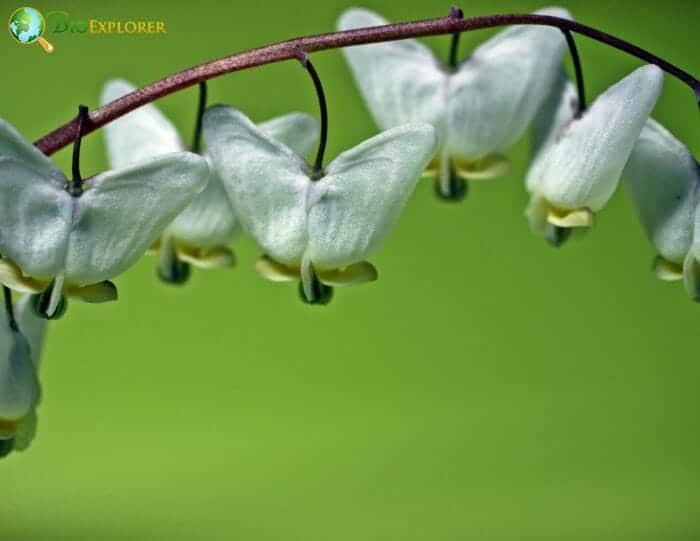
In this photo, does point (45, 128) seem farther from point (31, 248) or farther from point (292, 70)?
point (31, 248)

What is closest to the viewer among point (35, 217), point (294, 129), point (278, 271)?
point (35, 217)

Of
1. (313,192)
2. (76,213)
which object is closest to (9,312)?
(76,213)

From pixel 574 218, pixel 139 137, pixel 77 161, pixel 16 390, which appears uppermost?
pixel 139 137

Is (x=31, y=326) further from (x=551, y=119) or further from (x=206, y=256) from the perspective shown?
(x=551, y=119)

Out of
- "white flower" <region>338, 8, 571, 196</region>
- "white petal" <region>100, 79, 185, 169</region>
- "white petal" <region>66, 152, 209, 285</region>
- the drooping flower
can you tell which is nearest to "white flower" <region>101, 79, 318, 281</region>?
A: "white petal" <region>100, 79, 185, 169</region>

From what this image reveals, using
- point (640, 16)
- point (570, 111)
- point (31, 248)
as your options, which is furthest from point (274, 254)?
point (640, 16)

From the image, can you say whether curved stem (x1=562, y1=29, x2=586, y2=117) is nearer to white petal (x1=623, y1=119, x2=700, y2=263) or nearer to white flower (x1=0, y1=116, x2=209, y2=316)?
white petal (x1=623, y1=119, x2=700, y2=263)
